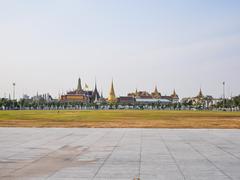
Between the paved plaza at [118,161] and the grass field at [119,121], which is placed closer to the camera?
the paved plaza at [118,161]

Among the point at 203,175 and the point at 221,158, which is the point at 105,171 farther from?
the point at 221,158

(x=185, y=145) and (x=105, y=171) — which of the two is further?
(x=185, y=145)

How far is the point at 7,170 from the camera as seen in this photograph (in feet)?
37.8

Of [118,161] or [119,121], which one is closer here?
[118,161]

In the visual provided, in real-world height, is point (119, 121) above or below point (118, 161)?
above

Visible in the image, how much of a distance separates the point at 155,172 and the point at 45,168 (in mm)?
3355

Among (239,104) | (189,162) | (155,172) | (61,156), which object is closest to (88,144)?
(61,156)

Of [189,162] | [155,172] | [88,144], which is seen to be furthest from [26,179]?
[88,144]

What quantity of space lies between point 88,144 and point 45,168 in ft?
23.3

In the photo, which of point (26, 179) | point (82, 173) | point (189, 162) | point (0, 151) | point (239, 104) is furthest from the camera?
point (239, 104)

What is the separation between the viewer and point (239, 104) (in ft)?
535

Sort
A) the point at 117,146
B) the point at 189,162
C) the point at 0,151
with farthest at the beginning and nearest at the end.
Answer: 1. the point at 117,146
2. the point at 0,151
3. the point at 189,162

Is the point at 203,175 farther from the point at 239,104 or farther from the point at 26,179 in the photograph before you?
the point at 239,104

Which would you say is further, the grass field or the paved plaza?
the grass field
